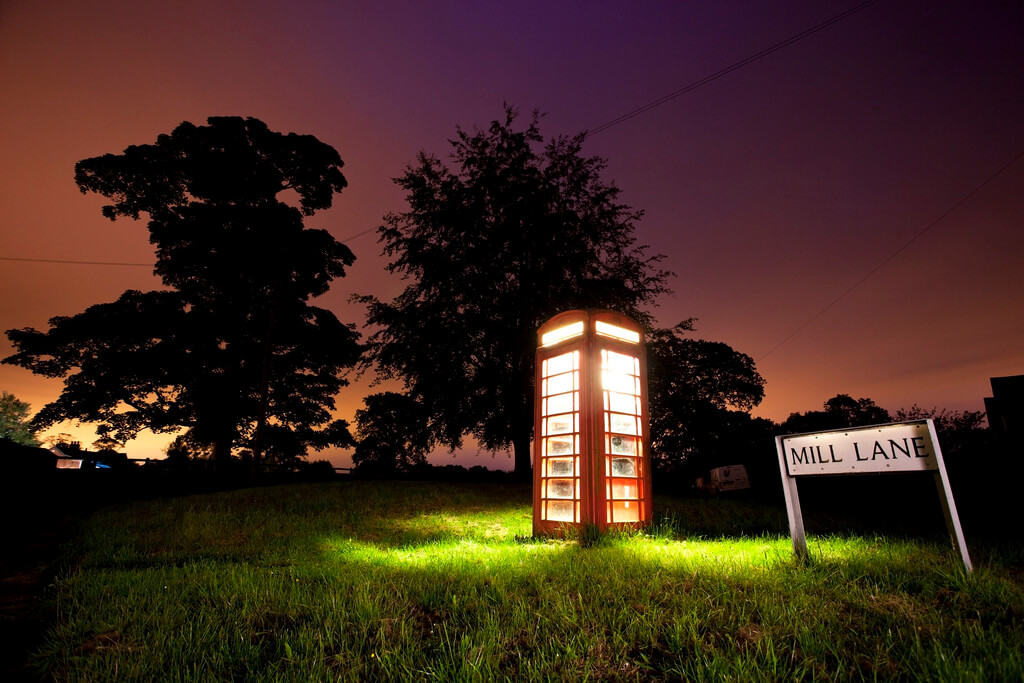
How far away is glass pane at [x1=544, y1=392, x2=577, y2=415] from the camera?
8070 millimetres

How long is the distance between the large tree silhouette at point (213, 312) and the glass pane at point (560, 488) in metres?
17.2

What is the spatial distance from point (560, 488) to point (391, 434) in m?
15.5

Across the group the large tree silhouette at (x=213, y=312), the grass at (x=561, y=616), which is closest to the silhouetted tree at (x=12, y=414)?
A: the large tree silhouette at (x=213, y=312)

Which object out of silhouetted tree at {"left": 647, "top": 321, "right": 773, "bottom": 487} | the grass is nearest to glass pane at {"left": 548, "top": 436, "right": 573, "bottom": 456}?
the grass

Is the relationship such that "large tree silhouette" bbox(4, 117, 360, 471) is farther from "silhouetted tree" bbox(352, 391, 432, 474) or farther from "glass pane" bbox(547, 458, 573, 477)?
"glass pane" bbox(547, 458, 573, 477)

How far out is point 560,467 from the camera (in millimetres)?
8047

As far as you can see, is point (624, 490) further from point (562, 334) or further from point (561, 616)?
point (561, 616)

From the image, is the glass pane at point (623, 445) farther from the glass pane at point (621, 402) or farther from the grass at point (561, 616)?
the grass at point (561, 616)

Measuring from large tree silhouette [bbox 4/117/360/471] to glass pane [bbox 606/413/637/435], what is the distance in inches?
723

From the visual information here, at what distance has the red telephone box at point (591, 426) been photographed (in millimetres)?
7551

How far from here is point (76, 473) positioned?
1562cm

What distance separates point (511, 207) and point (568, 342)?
12864mm

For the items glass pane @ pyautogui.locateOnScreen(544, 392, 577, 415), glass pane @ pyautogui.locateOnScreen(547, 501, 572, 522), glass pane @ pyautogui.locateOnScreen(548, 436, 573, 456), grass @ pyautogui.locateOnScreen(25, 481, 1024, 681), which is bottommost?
grass @ pyautogui.locateOnScreen(25, 481, 1024, 681)

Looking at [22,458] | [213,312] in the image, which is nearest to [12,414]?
[213,312]
